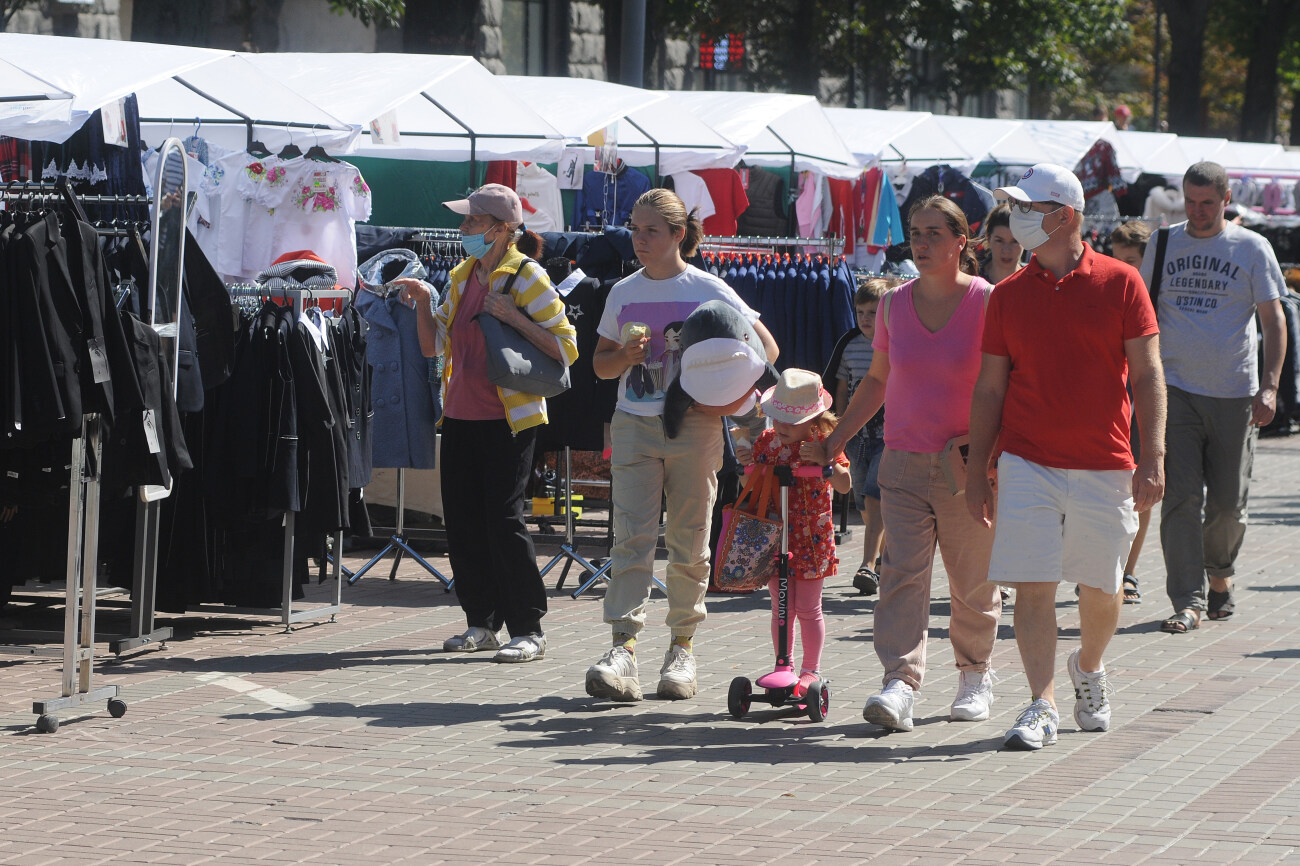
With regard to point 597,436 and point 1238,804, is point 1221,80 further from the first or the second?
point 1238,804

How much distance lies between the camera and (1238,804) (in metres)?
5.98

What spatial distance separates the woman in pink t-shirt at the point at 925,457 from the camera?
6863 mm

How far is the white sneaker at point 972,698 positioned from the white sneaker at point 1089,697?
352mm

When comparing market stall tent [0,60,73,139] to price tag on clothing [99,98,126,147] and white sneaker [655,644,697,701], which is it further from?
white sneaker [655,644,697,701]

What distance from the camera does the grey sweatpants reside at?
940 cm

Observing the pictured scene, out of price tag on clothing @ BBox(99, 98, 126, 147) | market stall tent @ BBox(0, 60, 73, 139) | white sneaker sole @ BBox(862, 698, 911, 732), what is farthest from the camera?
market stall tent @ BBox(0, 60, 73, 139)

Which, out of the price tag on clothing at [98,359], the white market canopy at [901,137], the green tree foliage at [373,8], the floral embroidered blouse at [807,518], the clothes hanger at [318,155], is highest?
the green tree foliage at [373,8]

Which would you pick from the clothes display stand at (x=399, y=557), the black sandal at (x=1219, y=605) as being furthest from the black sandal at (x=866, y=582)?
the clothes display stand at (x=399, y=557)

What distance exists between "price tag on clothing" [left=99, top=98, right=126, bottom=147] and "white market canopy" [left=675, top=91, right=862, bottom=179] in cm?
821

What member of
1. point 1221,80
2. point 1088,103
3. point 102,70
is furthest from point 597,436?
point 1221,80

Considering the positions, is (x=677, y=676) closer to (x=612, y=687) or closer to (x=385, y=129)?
(x=612, y=687)

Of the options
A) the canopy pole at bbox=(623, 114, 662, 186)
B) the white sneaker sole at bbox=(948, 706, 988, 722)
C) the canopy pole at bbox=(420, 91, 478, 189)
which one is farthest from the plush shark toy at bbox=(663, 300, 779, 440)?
the canopy pole at bbox=(623, 114, 662, 186)

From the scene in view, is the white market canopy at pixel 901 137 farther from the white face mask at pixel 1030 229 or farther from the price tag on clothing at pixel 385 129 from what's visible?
the white face mask at pixel 1030 229

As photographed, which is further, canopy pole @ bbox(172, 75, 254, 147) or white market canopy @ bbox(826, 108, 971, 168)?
white market canopy @ bbox(826, 108, 971, 168)
